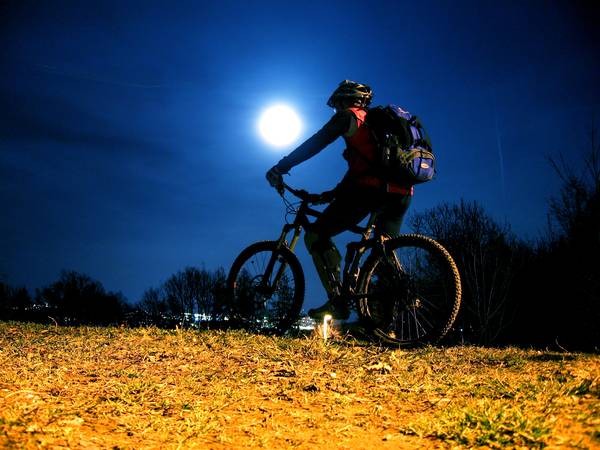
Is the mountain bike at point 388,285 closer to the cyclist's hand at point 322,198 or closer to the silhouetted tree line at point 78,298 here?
the cyclist's hand at point 322,198

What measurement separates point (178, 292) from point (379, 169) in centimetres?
4801

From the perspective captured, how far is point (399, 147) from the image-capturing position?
473 centimetres

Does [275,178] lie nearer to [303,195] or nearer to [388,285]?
[303,195]

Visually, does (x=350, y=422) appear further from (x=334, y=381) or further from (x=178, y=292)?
(x=178, y=292)

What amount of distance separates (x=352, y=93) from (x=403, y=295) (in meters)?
2.48

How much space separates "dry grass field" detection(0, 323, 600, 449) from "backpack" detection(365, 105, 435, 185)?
190cm

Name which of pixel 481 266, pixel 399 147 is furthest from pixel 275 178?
pixel 481 266

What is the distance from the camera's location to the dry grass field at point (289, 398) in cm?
220

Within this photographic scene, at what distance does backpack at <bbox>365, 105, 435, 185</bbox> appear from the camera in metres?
4.72

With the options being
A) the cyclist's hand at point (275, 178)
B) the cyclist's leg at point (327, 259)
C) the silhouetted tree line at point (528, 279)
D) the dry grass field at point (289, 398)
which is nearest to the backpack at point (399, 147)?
the cyclist's leg at point (327, 259)

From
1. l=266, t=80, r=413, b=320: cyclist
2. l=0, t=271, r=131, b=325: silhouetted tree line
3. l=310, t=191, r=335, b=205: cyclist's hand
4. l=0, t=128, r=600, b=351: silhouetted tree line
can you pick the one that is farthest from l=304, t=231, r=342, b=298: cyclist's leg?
l=0, t=271, r=131, b=325: silhouetted tree line

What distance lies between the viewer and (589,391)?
260cm

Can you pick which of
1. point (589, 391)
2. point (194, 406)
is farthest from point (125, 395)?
point (589, 391)

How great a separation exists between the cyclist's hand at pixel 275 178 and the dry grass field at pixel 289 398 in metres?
2.19
